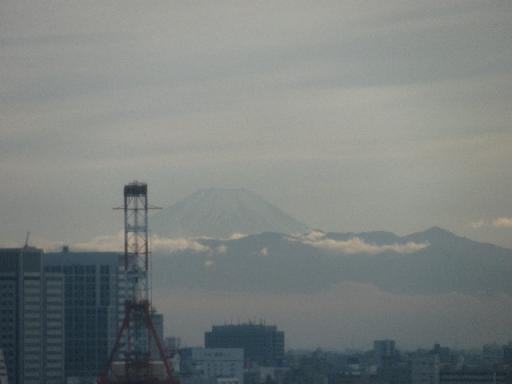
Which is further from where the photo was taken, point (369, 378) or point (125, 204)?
point (369, 378)

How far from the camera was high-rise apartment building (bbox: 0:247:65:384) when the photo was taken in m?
151

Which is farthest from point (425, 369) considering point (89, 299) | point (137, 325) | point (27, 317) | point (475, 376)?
point (137, 325)

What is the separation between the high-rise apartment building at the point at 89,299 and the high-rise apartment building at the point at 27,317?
17125 mm

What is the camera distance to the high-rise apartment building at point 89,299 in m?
173

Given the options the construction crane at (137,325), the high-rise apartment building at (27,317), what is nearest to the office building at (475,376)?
the high-rise apartment building at (27,317)

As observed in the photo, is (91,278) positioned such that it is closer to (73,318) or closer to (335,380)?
(73,318)

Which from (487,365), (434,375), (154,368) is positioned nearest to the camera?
(154,368)

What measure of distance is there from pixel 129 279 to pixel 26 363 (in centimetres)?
6597

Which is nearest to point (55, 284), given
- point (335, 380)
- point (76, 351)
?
point (76, 351)

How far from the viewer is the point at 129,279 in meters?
87.2

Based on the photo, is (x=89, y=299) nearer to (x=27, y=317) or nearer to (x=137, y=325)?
(x=27, y=317)

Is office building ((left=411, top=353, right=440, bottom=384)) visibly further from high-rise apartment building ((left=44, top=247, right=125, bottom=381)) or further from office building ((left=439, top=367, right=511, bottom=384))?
high-rise apartment building ((left=44, top=247, right=125, bottom=381))

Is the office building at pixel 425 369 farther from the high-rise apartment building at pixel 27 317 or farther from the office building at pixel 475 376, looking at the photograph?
the high-rise apartment building at pixel 27 317

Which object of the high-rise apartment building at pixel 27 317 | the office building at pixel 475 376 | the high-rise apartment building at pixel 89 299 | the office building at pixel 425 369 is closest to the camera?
the high-rise apartment building at pixel 27 317
